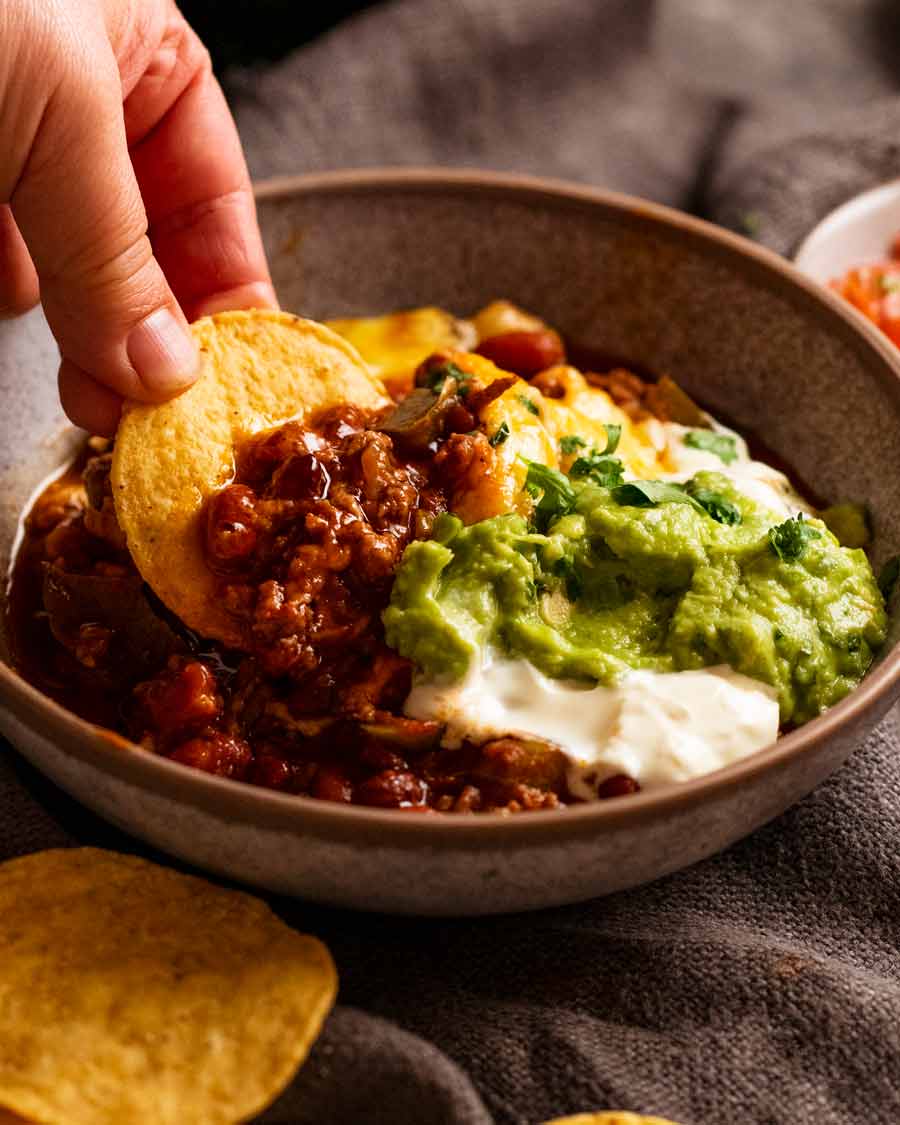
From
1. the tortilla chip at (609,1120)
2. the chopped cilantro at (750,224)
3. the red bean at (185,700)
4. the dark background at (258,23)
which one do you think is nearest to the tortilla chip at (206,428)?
the red bean at (185,700)

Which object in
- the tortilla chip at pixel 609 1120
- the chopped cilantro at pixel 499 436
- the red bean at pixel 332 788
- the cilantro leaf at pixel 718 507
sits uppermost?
the cilantro leaf at pixel 718 507

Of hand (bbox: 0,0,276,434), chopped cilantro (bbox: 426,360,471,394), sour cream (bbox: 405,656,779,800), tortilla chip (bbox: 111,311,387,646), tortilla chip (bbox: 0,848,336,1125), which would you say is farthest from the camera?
chopped cilantro (bbox: 426,360,471,394)

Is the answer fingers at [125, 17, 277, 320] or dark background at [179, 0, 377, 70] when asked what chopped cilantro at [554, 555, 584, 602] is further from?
dark background at [179, 0, 377, 70]

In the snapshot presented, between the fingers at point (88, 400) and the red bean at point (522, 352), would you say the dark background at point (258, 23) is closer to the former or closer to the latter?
the red bean at point (522, 352)

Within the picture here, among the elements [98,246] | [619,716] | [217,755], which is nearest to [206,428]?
[98,246]

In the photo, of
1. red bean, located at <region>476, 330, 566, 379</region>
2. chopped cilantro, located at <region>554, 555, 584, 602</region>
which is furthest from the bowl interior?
chopped cilantro, located at <region>554, 555, 584, 602</region>

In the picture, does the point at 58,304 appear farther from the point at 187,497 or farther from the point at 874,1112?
the point at 874,1112

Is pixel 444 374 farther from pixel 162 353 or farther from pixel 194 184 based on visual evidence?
pixel 194 184
